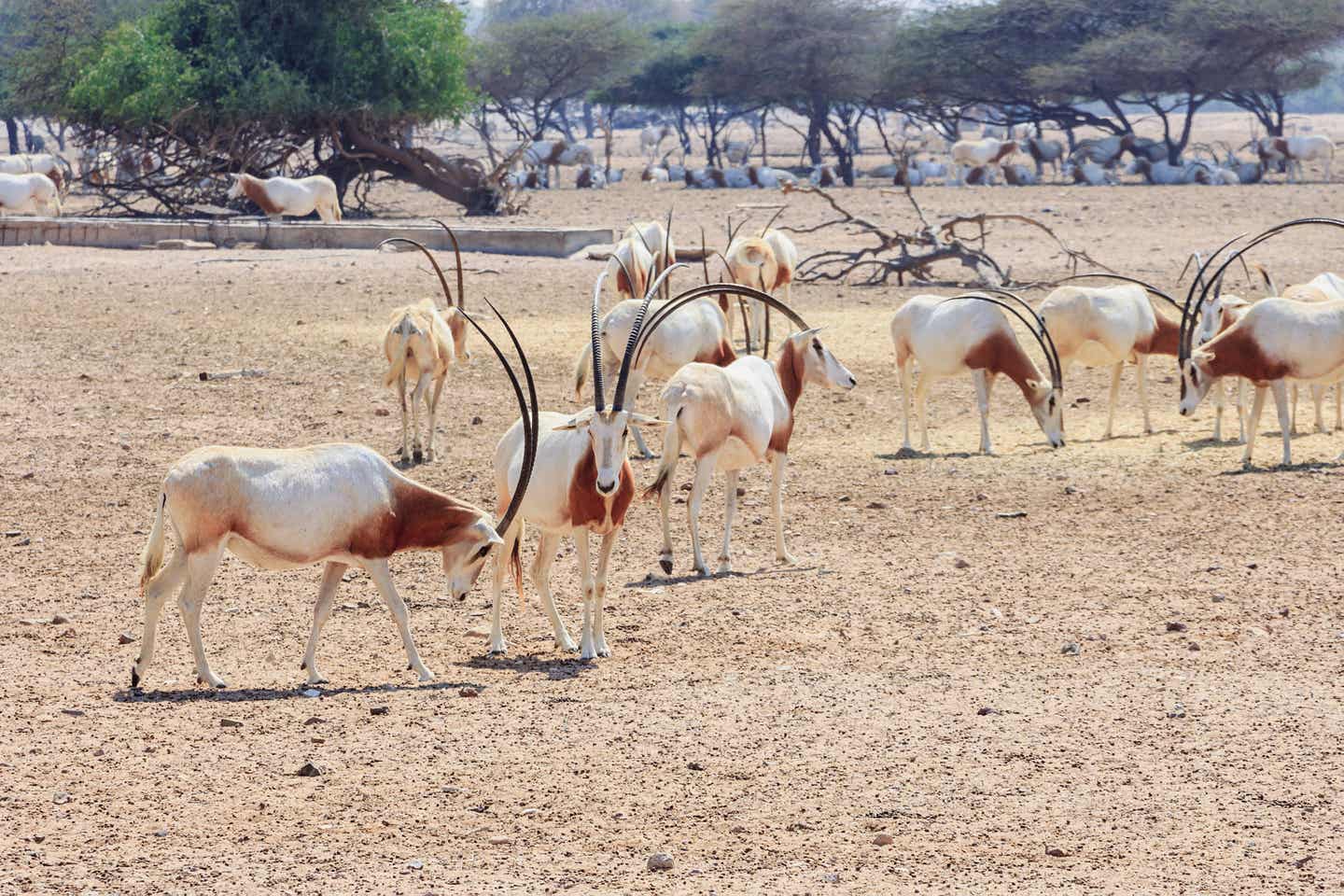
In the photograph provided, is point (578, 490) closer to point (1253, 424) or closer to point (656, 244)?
point (1253, 424)

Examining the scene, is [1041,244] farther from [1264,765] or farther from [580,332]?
[1264,765]

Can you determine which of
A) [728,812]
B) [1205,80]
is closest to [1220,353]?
[728,812]

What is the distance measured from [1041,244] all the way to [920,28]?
28.8 meters

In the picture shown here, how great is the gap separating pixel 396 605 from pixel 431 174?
2419cm

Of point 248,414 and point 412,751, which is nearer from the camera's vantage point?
point 412,751

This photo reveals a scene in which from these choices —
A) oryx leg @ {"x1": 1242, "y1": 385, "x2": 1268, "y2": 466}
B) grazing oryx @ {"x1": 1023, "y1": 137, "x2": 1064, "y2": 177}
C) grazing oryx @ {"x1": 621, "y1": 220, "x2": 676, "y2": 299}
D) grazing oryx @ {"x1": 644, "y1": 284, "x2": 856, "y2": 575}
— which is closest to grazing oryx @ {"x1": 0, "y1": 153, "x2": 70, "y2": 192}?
grazing oryx @ {"x1": 1023, "y1": 137, "x2": 1064, "y2": 177}

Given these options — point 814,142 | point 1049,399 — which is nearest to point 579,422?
point 1049,399

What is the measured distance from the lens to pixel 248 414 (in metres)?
12.2

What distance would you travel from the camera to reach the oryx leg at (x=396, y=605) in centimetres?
660

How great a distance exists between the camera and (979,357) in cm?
1166

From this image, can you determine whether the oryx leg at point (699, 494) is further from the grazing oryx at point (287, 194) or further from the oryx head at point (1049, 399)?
the grazing oryx at point (287, 194)

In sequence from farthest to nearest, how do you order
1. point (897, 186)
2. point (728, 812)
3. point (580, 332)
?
1. point (897, 186)
2. point (580, 332)
3. point (728, 812)

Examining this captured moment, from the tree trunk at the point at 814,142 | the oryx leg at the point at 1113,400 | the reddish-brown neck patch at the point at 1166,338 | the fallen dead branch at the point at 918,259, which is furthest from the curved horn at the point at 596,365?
the tree trunk at the point at 814,142

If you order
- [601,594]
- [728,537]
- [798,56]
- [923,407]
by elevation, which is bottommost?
[728,537]
